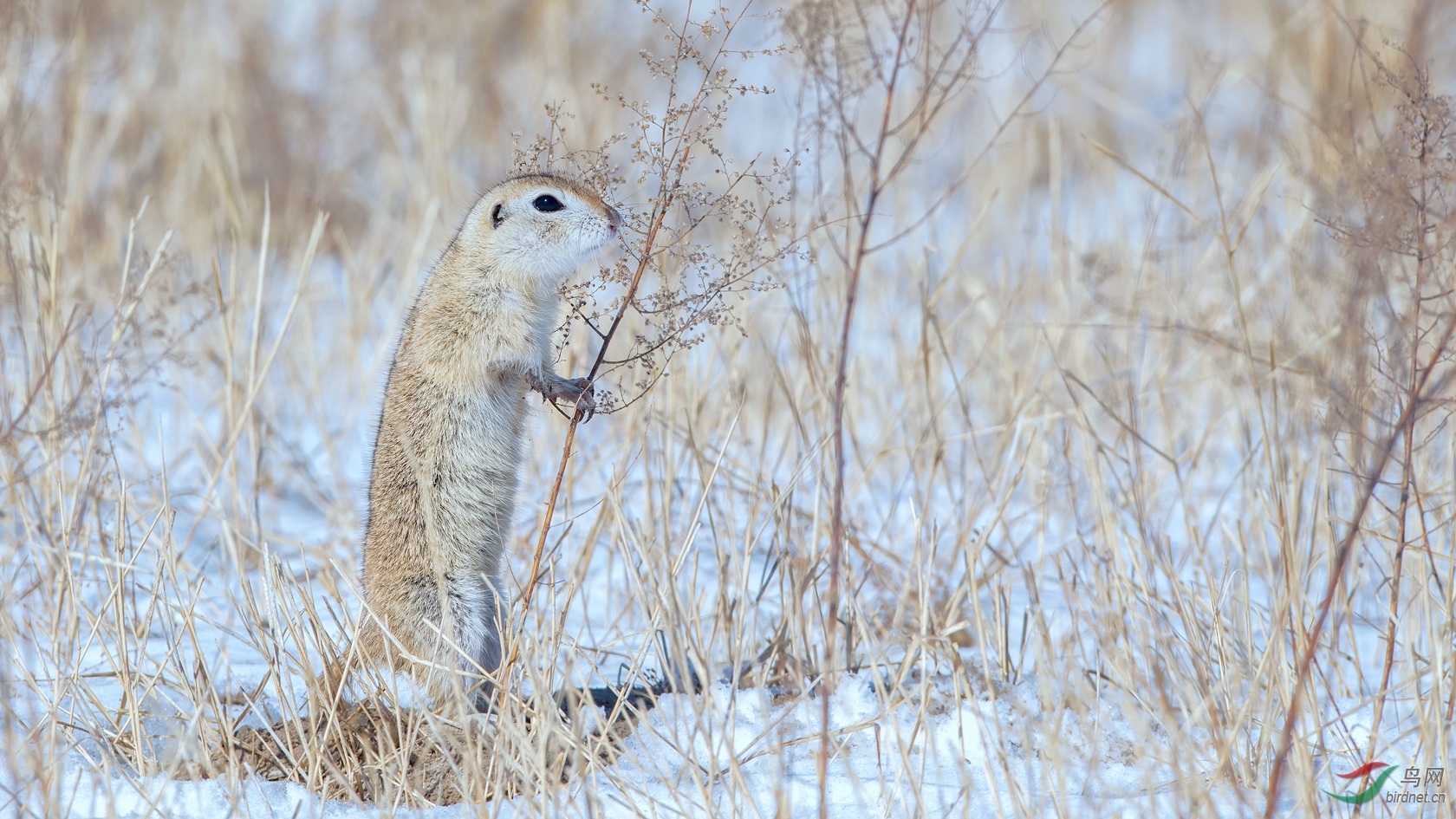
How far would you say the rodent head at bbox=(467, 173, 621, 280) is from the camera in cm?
276

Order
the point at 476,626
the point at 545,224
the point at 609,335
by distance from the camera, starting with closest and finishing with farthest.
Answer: the point at 609,335
the point at 476,626
the point at 545,224

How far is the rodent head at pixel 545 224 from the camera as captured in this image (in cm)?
276

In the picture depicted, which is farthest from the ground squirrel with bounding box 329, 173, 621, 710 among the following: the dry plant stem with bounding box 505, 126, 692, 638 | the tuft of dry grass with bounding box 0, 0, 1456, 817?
the dry plant stem with bounding box 505, 126, 692, 638

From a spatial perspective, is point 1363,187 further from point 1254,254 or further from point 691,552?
point 1254,254

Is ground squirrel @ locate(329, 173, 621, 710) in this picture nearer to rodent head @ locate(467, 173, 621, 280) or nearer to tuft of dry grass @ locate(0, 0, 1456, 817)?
rodent head @ locate(467, 173, 621, 280)

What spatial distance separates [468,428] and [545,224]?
0.53 metres

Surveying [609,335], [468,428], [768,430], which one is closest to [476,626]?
[468,428]

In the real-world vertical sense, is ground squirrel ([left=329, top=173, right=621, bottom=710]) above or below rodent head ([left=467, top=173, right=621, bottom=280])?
below

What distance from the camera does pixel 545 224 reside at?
2.83 m

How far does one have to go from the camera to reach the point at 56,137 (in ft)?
19.3

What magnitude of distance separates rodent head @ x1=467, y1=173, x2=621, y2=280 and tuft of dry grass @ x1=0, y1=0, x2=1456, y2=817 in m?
0.10

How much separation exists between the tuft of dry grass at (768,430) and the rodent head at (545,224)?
10 cm

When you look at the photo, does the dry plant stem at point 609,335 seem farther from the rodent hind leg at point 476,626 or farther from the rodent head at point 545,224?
the rodent head at point 545,224

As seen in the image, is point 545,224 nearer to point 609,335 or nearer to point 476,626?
point 609,335
